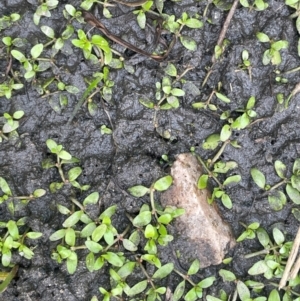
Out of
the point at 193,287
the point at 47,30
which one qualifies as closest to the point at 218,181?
the point at 193,287

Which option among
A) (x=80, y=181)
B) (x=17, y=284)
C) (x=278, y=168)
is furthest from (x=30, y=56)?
(x=278, y=168)

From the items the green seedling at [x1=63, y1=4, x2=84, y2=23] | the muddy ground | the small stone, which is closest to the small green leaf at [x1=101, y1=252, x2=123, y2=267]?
the muddy ground

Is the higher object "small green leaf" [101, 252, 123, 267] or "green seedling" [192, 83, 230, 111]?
"green seedling" [192, 83, 230, 111]

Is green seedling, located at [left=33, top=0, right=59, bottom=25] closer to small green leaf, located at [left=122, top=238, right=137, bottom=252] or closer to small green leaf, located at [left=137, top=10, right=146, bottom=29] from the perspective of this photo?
small green leaf, located at [left=137, top=10, right=146, bottom=29]

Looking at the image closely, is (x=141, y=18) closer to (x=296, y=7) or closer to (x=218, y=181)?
(x=296, y=7)

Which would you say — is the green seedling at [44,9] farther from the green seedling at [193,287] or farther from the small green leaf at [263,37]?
the green seedling at [193,287]

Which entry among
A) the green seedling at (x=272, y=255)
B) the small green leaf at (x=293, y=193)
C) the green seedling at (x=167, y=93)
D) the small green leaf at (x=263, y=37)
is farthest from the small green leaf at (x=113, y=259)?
the small green leaf at (x=263, y=37)

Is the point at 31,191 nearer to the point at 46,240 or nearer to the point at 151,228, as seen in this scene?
the point at 46,240
